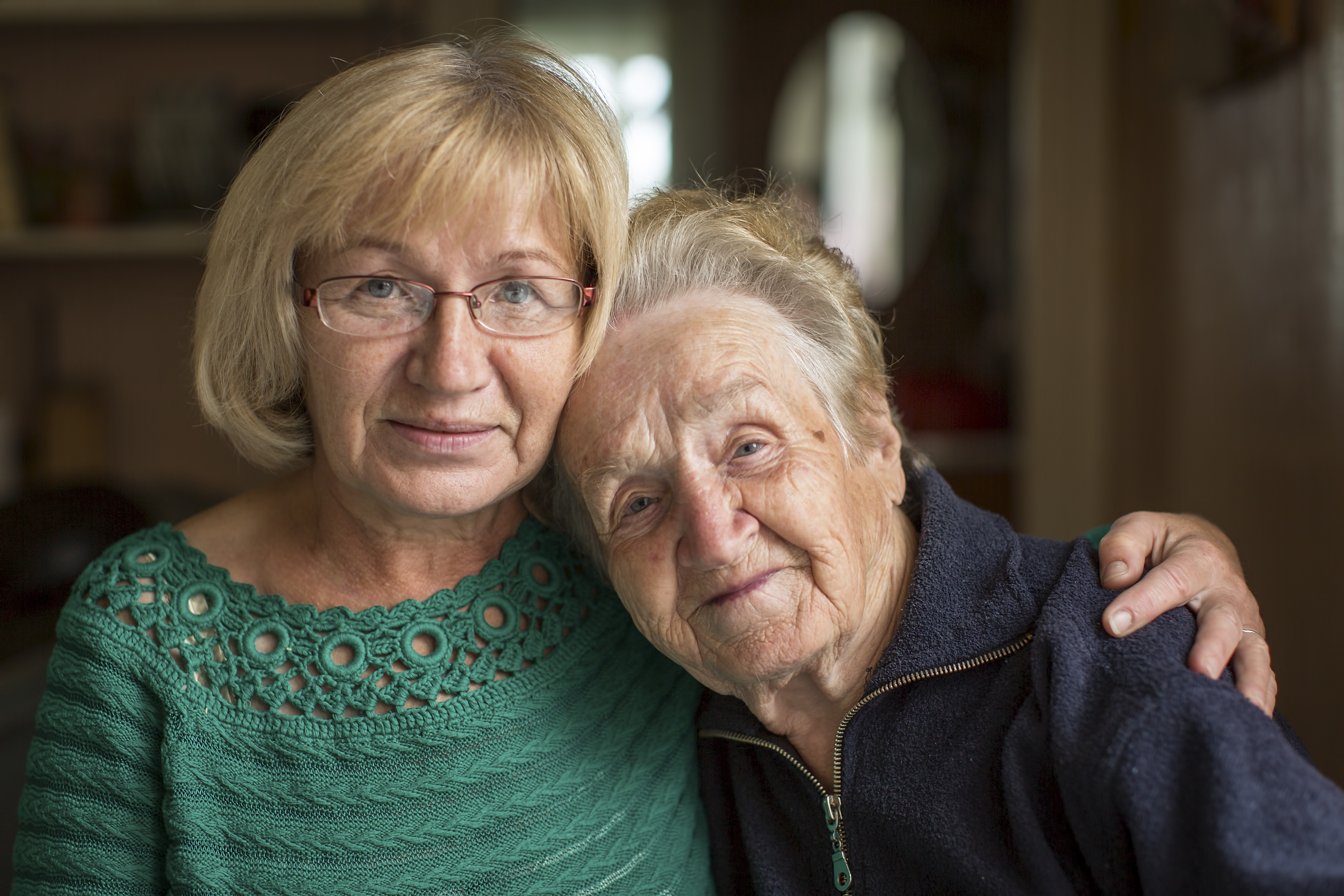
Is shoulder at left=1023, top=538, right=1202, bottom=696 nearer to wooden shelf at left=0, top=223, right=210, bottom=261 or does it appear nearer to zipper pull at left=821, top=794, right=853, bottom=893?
zipper pull at left=821, top=794, right=853, bottom=893

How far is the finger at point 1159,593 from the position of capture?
1.03 m

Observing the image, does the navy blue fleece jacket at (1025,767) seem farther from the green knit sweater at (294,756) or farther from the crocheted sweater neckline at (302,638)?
the crocheted sweater neckline at (302,638)

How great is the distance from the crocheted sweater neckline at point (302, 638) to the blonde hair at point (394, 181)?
19 centimetres

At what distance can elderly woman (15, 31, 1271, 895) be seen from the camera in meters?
1.06

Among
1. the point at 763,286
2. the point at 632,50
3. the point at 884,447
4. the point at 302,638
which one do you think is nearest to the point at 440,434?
the point at 302,638

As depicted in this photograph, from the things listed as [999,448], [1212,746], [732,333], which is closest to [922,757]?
[1212,746]

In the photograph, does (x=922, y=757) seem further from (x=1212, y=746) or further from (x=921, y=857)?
(x=1212, y=746)

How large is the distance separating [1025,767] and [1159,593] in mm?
214

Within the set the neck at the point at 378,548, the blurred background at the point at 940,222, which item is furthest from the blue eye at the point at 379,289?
the blurred background at the point at 940,222

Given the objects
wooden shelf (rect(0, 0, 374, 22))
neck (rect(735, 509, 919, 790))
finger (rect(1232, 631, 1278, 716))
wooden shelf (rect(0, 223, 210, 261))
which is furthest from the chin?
wooden shelf (rect(0, 0, 374, 22))

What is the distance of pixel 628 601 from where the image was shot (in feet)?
3.85

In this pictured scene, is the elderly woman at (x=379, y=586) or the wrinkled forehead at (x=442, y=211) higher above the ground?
the wrinkled forehead at (x=442, y=211)

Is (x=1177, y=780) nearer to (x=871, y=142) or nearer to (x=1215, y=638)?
(x=1215, y=638)

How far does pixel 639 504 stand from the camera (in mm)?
1169
